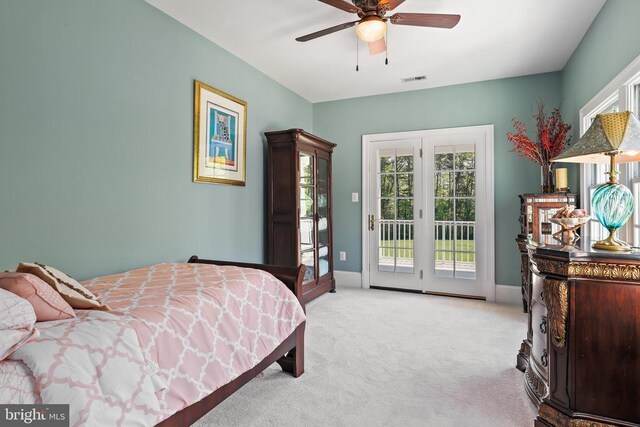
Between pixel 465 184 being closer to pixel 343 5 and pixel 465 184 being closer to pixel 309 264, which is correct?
pixel 309 264

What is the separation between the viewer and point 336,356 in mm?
2600

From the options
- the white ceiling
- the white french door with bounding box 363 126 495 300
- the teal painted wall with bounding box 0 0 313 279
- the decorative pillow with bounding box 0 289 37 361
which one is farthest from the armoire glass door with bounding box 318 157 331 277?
the decorative pillow with bounding box 0 289 37 361

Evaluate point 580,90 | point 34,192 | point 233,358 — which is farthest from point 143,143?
point 580,90

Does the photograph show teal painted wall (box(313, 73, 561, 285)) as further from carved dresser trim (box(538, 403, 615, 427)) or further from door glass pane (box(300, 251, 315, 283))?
carved dresser trim (box(538, 403, 615, 427))

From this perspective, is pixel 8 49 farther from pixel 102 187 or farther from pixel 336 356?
pixel 336 356

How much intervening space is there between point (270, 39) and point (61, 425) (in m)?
3.10

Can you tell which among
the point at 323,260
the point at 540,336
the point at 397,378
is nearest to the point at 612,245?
the point at 540,336

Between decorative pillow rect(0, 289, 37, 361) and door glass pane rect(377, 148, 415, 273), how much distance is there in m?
4.06

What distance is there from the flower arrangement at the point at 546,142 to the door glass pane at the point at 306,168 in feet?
7.33

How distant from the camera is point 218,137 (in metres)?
3.22

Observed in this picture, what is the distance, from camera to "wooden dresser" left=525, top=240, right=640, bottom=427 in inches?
59.2

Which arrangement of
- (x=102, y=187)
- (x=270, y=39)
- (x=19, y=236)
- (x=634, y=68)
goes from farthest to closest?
(x=270, y=39) < (x=102, y=187) < (x=634, y=68) < (x=19, y=236)

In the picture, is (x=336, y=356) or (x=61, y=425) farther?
(x=336, y=356)

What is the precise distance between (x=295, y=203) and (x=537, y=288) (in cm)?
243
